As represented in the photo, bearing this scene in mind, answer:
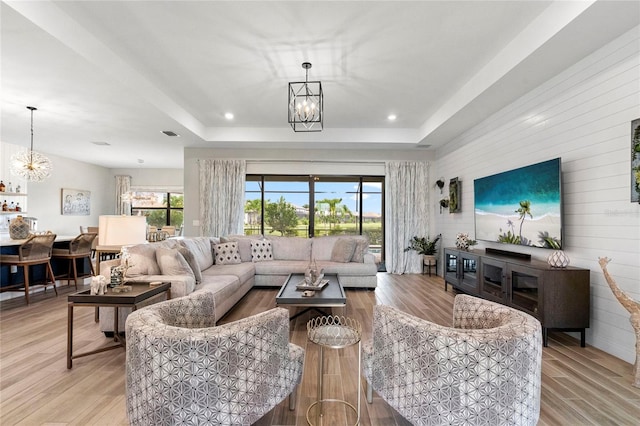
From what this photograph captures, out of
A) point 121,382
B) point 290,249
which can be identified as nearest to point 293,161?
point 290,249

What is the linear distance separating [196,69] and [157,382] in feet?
11.5

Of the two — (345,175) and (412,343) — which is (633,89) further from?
(345,175)

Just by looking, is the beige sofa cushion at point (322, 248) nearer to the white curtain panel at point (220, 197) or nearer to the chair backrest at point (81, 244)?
the white curtain panel at point (220, 197)

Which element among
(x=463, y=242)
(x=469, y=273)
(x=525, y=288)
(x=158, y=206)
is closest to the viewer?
(x=525, y=288)

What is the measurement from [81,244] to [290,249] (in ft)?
11.4

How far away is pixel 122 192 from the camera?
9.78 m

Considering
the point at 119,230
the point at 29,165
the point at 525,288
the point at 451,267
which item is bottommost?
the point at 451,267

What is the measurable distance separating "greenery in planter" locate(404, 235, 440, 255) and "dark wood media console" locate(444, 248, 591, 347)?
2612 mm

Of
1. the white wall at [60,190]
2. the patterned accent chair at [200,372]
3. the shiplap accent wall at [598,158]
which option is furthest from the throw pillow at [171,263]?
the white wall at [60,190]

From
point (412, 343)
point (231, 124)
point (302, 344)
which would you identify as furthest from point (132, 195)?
point (412, 343)

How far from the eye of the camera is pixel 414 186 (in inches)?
268

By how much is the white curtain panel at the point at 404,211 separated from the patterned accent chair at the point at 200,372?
559 centimetres

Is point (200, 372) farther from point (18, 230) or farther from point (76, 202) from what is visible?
point (76, 202)

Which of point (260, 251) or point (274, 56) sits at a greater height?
point (274, 56)
